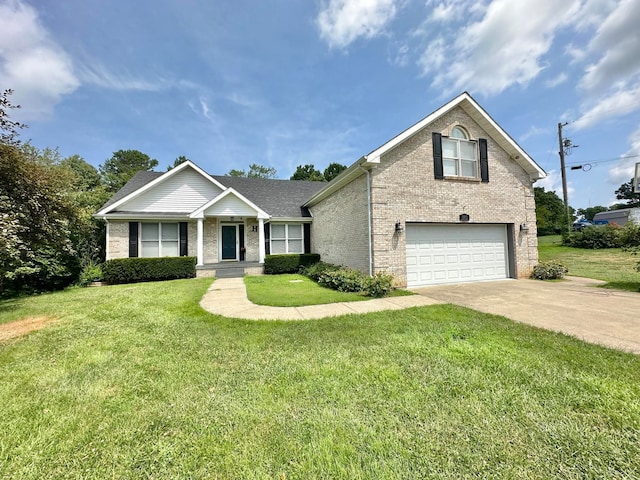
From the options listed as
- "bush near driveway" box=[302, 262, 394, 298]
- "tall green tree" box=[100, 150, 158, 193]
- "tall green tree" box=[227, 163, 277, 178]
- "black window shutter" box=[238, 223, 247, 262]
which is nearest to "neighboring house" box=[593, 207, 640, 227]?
"bush near driveway" box=[302, 262, 394, 298]

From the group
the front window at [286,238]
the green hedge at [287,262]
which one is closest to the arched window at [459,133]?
the green hedge at [287,262]

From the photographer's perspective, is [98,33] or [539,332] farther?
[98,33]

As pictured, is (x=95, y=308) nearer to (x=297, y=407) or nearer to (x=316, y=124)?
(x=297, y=407)

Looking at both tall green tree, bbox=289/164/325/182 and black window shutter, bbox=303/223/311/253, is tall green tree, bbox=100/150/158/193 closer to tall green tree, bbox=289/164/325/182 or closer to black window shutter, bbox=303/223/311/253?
tall green tree, bbox=289/164/325/182

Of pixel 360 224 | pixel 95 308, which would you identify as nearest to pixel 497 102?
pixel 360 224

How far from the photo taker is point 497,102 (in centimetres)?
1262

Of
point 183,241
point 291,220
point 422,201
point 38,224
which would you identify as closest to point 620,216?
point 422,201

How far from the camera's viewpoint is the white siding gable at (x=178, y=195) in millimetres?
13664

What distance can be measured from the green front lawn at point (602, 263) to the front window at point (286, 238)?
12.8 m

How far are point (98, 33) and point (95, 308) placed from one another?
28.8 feet

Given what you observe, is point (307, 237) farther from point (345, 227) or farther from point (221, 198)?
point (221, 198)

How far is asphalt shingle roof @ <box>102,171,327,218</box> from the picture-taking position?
51.5 ft

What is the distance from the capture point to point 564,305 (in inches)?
250

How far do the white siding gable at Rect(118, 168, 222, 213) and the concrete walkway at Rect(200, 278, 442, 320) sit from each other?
27.9 feet
